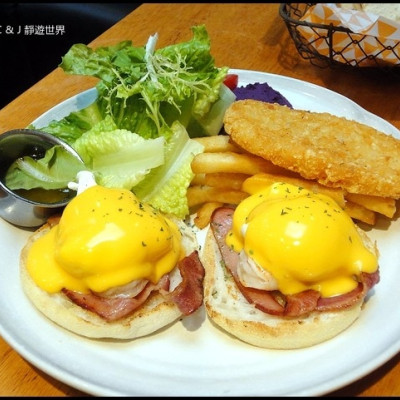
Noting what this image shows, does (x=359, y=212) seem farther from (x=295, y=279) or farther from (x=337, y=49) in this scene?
(x=337, y=49)

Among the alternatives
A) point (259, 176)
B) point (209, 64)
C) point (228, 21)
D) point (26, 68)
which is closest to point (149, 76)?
point (209, 64)

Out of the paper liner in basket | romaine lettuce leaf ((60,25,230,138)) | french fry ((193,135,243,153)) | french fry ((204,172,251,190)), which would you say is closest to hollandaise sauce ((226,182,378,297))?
french fry ((204,172,251,190))

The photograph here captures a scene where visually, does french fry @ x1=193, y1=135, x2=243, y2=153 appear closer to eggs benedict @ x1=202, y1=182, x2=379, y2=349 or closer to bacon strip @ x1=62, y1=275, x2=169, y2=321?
eggs benedict @ x1=202, y1=182, x2=379, y2=349

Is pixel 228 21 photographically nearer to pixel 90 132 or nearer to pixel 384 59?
pixel 384 59

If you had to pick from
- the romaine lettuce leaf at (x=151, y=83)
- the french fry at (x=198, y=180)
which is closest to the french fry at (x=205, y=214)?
the french fry at (x=198, y=180)

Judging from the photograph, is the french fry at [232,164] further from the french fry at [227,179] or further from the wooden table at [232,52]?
the wooden table at [232,52]

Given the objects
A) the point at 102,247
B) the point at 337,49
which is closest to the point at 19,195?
the point at 102,247

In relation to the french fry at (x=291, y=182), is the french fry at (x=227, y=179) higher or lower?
lower
